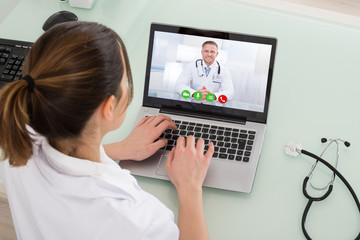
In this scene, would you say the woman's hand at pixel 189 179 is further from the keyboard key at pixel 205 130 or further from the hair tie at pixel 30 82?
the hair tie at pixel 30 82

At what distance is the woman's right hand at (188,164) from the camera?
1.04 meters

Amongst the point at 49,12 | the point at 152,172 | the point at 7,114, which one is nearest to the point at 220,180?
the point at 152,172

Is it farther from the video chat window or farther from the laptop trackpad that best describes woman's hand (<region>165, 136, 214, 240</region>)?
the video chat window

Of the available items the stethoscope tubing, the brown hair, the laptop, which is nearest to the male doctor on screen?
the laptop

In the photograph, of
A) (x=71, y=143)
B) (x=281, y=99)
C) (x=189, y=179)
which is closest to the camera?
(x=71, y=143)

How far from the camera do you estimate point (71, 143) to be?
0.81m

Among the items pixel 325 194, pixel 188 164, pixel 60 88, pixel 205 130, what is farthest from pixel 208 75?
pixel 60 88

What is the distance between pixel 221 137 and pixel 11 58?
643 millimetres

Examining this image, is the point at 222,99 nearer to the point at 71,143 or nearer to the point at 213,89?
the point at 213,89

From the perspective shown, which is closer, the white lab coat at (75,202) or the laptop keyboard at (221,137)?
the white lab coat at (75,202)

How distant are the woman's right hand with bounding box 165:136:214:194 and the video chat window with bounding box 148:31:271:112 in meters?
0.15

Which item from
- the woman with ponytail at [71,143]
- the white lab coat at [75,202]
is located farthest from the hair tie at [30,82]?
the white lab coat at [75,202]

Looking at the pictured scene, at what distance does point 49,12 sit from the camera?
59.6 inches

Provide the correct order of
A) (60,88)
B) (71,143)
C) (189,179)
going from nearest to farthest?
(60,88)
(71,143)
(189,179)
